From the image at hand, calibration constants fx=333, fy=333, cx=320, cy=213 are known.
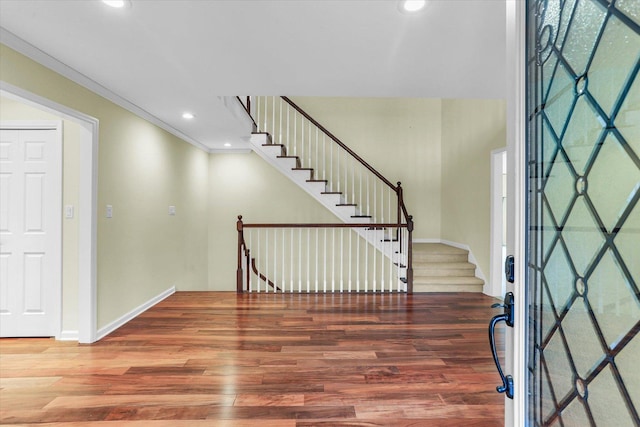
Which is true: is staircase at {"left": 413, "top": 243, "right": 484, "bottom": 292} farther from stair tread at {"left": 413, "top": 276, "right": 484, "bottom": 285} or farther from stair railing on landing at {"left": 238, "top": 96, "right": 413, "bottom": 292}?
stair railing on landing at {"left": 238, "top": 96, "right": 413, "bottom": 292}

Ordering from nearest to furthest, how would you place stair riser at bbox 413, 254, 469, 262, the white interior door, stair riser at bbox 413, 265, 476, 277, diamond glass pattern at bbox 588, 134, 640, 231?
diamond glass pattern at bbox 588, 134, 640, 231 → the white interior door → stair riser at bbox 413, 265, 476, 277 → stair riser at bbox 413, 254, 469, 262

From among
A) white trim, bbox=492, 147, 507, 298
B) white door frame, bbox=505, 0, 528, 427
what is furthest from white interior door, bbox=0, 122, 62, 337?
white trim, bbox=492, 147, 507, 298

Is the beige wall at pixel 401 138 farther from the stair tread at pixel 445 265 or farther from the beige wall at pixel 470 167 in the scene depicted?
the stair tread at pixel 445 265

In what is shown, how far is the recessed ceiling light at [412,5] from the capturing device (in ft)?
5.86

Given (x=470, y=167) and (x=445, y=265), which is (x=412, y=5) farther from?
(x=445, y=265)

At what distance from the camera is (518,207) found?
0.77 meters

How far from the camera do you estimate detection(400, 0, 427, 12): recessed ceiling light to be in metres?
1.79

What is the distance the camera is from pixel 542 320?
735 mm

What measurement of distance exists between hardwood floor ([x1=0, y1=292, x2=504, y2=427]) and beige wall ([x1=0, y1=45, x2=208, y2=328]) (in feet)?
1.66

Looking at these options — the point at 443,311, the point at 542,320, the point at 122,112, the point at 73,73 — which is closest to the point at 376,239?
the point at 443,311

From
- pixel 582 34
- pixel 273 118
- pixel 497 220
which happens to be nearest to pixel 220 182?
pixel 273 118

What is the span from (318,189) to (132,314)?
3.19m

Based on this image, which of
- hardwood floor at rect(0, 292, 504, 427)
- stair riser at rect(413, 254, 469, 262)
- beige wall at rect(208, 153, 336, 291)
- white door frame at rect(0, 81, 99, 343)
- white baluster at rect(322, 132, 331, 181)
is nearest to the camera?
hardwood floor at rect(0, 292, 504, 427)

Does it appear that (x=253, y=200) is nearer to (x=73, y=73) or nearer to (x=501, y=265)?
(x=73, y=73)
